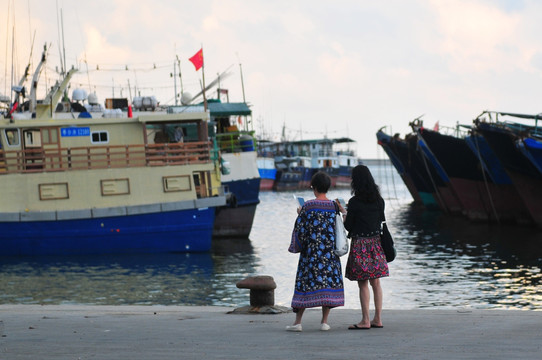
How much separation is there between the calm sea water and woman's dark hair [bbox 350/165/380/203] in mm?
7866

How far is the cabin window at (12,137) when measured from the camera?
25.1m

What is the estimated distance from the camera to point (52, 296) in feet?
60.4

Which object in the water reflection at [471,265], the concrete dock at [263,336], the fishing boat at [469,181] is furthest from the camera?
the fishing boat at [469,181]

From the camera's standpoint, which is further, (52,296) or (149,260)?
(149,260)

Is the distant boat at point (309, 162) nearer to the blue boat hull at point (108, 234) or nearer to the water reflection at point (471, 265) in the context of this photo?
the water reflection at point (471, 265)

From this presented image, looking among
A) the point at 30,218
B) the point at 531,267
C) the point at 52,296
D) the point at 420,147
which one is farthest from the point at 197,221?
the point at 420,147

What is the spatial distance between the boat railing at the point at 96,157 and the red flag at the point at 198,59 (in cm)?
419

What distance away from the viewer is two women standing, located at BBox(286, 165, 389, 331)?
28.0 feet

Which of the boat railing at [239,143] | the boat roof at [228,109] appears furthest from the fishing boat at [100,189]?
the boat roof at [228,109]

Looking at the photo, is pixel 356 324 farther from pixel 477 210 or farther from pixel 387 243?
pixel 477 210

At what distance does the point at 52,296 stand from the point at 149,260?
5.61m

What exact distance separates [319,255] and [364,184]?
2.74ft

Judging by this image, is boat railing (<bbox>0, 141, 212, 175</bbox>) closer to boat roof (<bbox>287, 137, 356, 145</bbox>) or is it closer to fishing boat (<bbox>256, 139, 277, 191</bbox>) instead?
fishing boat (<bbox>256, 139, 277, 191</bbox>)

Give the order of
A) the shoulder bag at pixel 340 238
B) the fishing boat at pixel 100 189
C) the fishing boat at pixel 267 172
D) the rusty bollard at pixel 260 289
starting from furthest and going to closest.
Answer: the fishing boat at pixel 267 172
the fishing boat at pixel 100 189
the rusty bollard at pixel 260 289
the shoulder bag at pixel 340 238
